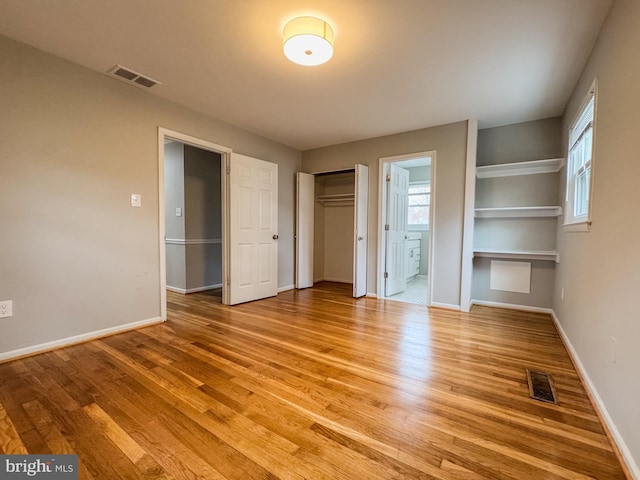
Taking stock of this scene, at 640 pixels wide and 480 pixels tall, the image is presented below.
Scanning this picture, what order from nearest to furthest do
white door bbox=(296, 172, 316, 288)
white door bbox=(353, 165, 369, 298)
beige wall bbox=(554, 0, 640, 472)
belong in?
1. beige wall bbox=(554, 0, 640, 472)
2. white door bbox=(353, 165, 369, 298)
3. white door bbox=(296, 172, 316, 288)

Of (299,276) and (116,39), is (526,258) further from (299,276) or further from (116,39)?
(116,39)

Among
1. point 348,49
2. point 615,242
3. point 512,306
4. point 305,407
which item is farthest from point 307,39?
point 512,306

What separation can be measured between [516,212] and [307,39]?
327 cm

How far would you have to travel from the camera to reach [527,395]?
176 cm

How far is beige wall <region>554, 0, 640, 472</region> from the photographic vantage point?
4.26 feet

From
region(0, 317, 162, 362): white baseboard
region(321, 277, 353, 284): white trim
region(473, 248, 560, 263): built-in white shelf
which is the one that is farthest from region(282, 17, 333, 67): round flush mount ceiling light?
region(321, 277, 353, 284): white trim

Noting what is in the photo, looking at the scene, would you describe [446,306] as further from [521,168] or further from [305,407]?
[305,407]

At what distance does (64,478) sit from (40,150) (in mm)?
2372

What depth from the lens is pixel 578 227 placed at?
235 cm

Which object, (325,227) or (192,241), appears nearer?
(192,241)

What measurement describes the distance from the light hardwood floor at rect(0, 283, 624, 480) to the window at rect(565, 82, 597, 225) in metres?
1.26

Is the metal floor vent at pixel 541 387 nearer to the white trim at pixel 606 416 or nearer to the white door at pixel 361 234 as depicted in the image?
the white trim at pixel 606 416

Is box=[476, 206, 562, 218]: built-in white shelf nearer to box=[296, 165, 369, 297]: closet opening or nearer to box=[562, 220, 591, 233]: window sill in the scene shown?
box=[562, 220, 591, 233]: window sill

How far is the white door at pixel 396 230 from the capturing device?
429 centimetres
